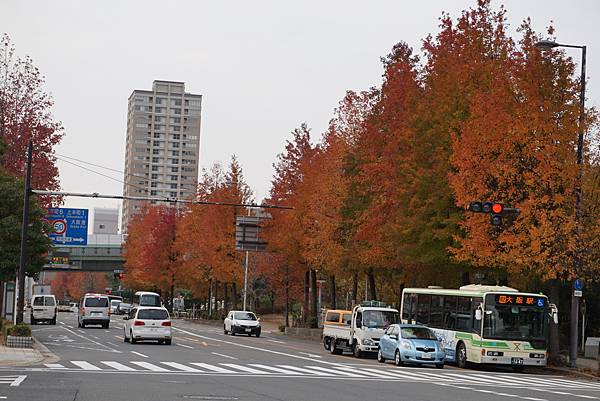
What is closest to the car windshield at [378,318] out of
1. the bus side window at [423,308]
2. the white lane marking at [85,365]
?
the bus side window at [423,308]

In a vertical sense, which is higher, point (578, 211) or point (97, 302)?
point (578, 211)

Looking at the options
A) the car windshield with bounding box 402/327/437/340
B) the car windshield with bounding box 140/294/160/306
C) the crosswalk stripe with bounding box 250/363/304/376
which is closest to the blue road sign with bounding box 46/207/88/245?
the car windshield with bounding box 140/294/160/306

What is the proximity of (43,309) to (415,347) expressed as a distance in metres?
43.1

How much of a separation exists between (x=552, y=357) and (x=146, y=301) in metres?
39.2

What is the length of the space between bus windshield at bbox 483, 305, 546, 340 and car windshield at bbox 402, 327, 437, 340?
2028 mm

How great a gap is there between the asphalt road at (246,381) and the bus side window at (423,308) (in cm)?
432

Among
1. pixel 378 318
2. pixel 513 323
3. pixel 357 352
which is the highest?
pixel 513 323

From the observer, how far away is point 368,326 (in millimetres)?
38469

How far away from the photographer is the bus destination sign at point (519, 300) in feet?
112

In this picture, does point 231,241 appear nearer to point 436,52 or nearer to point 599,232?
point 436,52

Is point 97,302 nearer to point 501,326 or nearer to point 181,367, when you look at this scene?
point 501,326

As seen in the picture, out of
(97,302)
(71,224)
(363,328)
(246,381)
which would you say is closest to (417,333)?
(363,328)

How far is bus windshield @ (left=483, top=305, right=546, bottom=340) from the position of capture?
3378 centimetres

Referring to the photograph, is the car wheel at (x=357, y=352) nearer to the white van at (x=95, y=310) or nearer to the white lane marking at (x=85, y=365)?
the white lane marking at (x=85, y=365)
